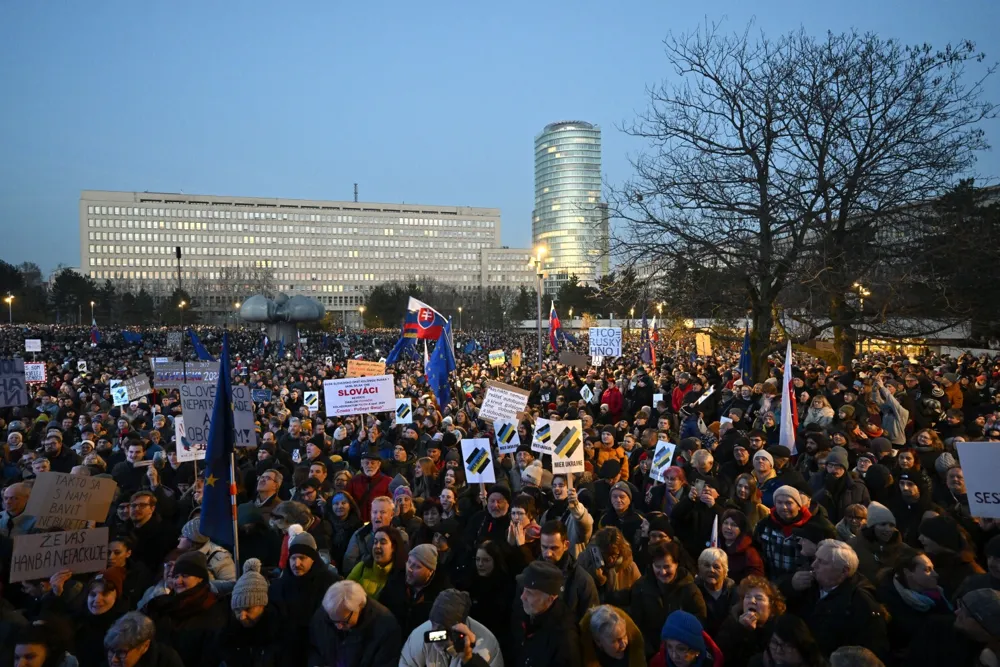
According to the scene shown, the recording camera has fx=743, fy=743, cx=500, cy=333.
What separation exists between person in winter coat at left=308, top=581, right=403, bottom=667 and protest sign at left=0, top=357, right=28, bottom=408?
9.99 meters

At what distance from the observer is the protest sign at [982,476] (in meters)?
4.67

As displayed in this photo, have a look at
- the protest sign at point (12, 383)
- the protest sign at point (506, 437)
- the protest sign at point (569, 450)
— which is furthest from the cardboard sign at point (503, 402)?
the protest sign at point (12, 383)

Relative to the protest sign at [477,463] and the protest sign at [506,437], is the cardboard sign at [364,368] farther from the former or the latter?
the protest sign at [477,463]

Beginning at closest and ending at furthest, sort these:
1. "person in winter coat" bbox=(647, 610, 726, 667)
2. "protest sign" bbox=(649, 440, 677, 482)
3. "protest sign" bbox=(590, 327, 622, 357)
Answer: "person in winter coat" bbox=(647, 610, 726, 667), "protest sign" bbox=(649, 440, 677, 482), "protest sign" bbox=(590, 327, 622, 357)

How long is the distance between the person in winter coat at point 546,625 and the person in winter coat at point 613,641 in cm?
9

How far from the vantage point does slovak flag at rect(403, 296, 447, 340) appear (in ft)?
53.9

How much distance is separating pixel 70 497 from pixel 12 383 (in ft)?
24.1

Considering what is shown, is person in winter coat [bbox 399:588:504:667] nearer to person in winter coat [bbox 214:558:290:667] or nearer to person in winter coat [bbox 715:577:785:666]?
person in winter coat [bbox 214:558:290:667]

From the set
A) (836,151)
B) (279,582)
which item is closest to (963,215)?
(836,151)

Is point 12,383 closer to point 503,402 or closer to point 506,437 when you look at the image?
point 503,402

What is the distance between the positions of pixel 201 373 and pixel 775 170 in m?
11.4

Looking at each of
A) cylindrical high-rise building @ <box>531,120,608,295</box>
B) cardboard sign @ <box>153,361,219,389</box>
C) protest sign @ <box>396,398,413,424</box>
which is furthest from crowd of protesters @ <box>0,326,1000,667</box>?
cylindrical high-rise building @ <box>531,120,608,295</box>

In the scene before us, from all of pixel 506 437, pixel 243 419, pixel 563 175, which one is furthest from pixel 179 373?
pixel 563 175

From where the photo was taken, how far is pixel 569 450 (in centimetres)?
708
